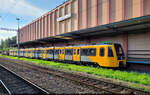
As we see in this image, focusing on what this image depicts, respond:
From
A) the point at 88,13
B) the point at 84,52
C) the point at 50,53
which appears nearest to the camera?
the point at 84,52

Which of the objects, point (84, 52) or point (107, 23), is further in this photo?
point (107, 23)

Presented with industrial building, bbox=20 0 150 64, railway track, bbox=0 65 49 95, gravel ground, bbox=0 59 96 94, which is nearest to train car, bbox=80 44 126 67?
industrial building, bbox=20 0 150 64

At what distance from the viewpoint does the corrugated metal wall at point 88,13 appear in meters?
15.0

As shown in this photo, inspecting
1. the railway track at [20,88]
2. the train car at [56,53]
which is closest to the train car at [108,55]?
the railway track at [20,88]

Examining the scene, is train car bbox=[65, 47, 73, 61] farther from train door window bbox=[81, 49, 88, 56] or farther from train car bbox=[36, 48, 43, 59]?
train car bbox=[36, 48, 43, 59]

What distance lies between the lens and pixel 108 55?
11594 mm

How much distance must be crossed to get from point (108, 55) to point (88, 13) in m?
11.9

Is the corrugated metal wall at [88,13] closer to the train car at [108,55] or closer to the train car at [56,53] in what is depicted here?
the train car at [108,55]

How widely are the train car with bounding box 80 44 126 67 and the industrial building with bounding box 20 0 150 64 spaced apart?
9.22 ft

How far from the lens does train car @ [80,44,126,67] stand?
450 inches

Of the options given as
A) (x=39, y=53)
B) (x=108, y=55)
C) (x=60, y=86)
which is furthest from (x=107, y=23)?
(x=39, y=53)

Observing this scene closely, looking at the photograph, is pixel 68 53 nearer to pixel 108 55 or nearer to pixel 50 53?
pixel 50 53

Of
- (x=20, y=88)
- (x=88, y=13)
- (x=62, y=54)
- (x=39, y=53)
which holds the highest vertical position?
(x=88, y=13)

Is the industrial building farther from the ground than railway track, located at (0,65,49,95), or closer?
farther from the ground
